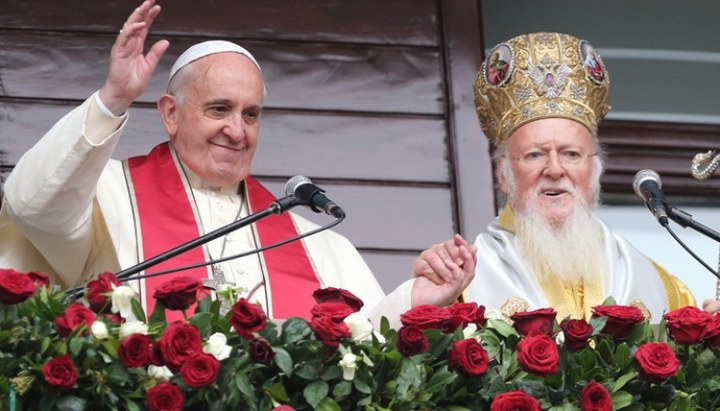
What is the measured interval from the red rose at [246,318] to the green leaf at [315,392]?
0.18 m

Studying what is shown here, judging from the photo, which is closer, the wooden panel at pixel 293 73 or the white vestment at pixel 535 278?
the white vestment at pixel 535 278

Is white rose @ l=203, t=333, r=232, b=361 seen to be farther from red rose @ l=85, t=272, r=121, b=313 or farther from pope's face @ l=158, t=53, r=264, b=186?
pope's face @ l=158, t=53, r=264, b=186

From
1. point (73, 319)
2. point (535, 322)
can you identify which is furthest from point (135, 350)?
point (535, 322)

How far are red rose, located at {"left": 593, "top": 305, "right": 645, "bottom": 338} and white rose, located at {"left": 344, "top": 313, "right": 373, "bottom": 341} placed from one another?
0.59 metres

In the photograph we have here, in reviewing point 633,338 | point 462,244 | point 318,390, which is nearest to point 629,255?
point 462,244

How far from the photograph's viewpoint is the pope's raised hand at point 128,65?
630 centimetres

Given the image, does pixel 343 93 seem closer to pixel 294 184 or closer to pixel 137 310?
pixel 294 184

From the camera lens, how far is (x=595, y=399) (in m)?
5.43

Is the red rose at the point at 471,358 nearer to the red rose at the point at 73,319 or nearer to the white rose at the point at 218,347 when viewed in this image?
the white rose at the point at 218,347

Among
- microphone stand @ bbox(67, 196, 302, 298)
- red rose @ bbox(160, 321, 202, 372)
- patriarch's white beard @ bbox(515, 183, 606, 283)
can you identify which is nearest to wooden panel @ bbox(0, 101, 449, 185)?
patriarch's white beard @ bbox(515, 183, 606, 283)

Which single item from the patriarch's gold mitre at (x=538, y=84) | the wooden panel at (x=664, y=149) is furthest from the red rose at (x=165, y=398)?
the wooden panel at (x=664, y=149)

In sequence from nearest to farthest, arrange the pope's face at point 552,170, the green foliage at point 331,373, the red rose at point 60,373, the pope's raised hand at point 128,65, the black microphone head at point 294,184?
the red rose at point 60,373 → the green foliage at point 331,373 → the black microphone head at point 294,184 → the pope's raised hand at point 128,65 → the pope's face at point 552,170

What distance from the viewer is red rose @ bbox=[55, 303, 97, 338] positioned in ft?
17.1

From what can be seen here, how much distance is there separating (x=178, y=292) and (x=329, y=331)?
1.19ft
